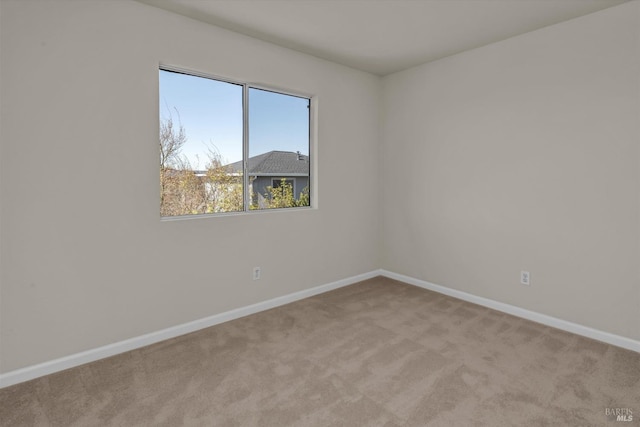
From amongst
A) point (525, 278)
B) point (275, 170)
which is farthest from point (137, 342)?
point (525, 278)

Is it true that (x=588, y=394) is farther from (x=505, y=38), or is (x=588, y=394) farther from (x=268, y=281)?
(x=505, y=38)

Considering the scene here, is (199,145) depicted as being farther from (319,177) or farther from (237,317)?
(237,317)

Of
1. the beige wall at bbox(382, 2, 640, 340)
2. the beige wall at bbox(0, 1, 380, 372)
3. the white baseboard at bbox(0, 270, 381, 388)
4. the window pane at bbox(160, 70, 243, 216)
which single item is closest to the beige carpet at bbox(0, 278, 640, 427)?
the white baseboard at bbox(0, 270, 381, 388)

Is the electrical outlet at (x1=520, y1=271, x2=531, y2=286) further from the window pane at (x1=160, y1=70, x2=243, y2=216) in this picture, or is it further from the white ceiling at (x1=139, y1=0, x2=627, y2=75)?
the window pane at (x1=160, y1=70, x2=243, y2=216)

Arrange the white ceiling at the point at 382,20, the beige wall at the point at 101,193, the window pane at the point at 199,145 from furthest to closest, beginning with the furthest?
the window pane at the point at 199,145 < the white ceiling at the point at 382,20 < the beige wall at the point at 101,193

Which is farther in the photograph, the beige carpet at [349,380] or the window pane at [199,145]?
the window pane at [199,145]

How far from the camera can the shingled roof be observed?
344 centimetres

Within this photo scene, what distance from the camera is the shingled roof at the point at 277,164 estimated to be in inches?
135

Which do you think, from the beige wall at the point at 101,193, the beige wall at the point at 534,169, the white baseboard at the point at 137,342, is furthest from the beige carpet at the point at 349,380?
the beige wall at the point at 534,169

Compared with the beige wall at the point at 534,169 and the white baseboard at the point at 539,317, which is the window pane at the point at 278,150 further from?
the white baseboard at the point at 539,317

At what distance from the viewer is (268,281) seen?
3.52 metres

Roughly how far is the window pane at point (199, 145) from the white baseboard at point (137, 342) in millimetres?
950

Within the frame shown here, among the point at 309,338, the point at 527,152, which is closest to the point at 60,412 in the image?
the point at 309,338

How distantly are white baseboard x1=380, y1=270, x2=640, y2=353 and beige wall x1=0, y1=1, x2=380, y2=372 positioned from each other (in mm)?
1848
